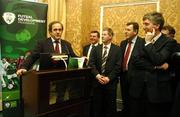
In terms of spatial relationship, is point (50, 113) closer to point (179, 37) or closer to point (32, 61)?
point (32, 61)

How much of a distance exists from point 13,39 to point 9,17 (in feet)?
1.13

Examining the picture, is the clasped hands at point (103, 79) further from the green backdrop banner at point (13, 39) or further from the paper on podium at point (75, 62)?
the green backdrop banner at point (13, 39)

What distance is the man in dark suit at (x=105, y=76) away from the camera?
11.7 feet

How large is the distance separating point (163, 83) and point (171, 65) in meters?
0.28

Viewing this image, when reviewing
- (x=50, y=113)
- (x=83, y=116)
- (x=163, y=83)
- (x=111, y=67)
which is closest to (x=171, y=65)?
(x=163, y=83)

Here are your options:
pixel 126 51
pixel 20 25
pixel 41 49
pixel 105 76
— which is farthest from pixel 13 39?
pixel 126 51

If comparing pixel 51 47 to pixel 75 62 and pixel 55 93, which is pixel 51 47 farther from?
pixel 55 93

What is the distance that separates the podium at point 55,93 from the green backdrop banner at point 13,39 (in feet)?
3.94

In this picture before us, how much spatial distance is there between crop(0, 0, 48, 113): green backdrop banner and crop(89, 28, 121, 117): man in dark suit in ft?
3.91

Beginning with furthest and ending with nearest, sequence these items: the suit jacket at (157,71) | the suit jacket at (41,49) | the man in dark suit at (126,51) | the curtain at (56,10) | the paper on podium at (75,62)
A: 1. the curtain at (56,10)
2. the man in dark suit at (126,51)
3. the suit jacket at (41,49)
4. the paper on podium at (75,62)
5. the suit jacket at (157,71)

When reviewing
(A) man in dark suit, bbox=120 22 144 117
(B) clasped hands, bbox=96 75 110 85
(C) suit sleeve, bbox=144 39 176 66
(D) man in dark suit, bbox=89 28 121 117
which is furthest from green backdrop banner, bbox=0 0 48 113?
(C) suit sleeve, bbox=144 39 176 66

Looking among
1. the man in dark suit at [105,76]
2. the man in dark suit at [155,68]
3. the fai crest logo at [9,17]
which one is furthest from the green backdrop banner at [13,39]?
the man in dark suit at [155,68]

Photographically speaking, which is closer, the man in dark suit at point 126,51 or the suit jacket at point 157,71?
the suit jacket at point 157,71

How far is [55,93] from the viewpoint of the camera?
272cm
